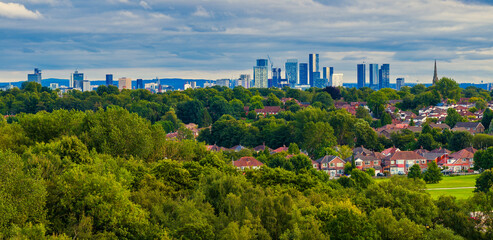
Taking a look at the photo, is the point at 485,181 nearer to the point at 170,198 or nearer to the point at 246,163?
the point at 246,163

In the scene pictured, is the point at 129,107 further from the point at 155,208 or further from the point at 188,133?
the point at 155,208

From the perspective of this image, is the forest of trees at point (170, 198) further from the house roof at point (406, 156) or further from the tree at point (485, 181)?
the house roof at point (406, 156)

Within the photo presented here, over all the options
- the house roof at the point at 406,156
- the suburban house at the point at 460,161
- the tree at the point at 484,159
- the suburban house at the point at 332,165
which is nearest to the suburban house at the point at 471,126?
the suburban house at the point at 460,161

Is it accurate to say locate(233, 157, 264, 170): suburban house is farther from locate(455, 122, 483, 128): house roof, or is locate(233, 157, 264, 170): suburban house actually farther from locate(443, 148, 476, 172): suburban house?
locate(455, 122, 483, 128): house roof

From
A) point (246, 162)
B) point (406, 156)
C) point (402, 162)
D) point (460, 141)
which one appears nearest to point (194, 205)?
point (246, 162)

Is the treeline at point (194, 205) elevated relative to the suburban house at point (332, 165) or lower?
elevated

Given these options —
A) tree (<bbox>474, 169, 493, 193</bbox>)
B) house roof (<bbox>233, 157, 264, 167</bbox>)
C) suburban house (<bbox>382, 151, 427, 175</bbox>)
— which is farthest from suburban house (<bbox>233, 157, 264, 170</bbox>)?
tree (<bbox>474, 169, 493, 193</bbox>)

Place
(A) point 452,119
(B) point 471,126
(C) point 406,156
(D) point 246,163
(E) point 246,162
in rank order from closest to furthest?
(D) point 246,163
(E) point 246,162
(C) point 406,156
(B) point 471,126
(A) point 452,119
